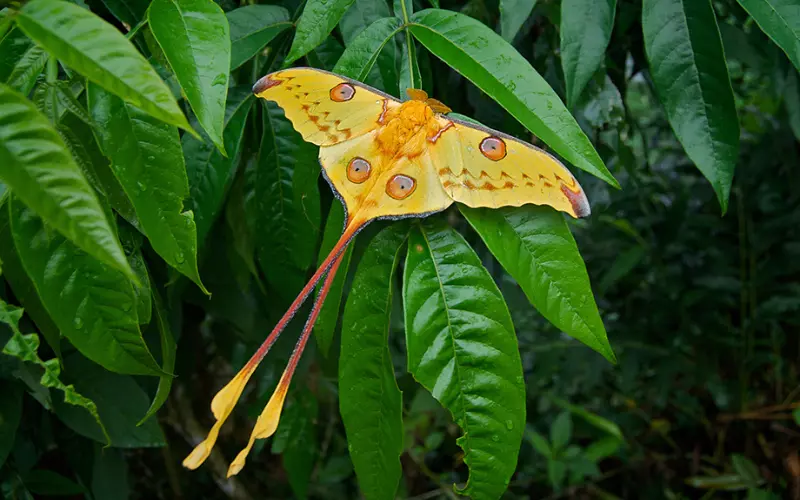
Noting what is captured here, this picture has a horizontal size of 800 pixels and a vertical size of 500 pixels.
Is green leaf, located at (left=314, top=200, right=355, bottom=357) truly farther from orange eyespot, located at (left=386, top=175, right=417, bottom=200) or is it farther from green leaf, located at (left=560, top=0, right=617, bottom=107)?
green leaf, located at (left=560, top=0, right=617, bottom=107)

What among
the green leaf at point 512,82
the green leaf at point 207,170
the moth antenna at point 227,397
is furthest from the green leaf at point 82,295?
the green leaf at point 512,82

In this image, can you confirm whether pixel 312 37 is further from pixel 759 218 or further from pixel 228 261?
pixel 759 218

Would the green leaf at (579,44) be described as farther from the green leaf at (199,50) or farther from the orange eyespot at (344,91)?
the green leaf at (199,50)

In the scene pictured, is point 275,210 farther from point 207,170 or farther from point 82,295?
point 82,295

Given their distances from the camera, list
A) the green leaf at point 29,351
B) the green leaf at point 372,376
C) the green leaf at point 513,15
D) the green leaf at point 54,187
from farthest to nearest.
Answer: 1. the green leaf at point 513,15
2. the green leaf at point 372,376
3. the green leaf at point 29,351
4. the green leaf at point 54,187

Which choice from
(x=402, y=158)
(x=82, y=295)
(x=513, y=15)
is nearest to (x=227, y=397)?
(x=82, y=295)

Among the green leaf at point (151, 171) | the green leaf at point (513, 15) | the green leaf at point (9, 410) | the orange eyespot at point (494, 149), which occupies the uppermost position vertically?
the green leaf at point (513, 15)
